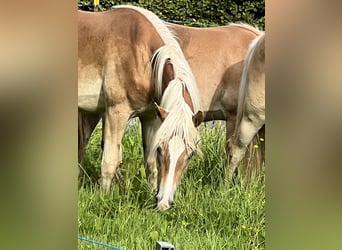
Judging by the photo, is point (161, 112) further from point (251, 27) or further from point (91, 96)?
point (251, 27)

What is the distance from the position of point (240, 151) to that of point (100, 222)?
962 mm

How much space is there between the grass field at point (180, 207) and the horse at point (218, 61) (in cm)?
12

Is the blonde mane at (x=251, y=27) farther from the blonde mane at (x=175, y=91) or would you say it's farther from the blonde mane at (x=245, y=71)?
the blonde mane at (x=175, y=91)

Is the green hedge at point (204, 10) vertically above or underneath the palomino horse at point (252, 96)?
above

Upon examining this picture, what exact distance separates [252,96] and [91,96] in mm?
981

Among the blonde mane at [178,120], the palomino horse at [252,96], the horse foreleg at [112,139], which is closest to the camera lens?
the palomino horse at [252,96]

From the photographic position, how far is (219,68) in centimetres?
415

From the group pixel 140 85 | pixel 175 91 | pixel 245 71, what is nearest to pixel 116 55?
pixel 140 85

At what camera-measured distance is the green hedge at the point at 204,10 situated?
4.02 metres

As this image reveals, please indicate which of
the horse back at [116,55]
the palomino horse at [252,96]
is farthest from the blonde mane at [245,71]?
the horse back at [116,55]

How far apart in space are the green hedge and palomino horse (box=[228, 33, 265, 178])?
15 cm
